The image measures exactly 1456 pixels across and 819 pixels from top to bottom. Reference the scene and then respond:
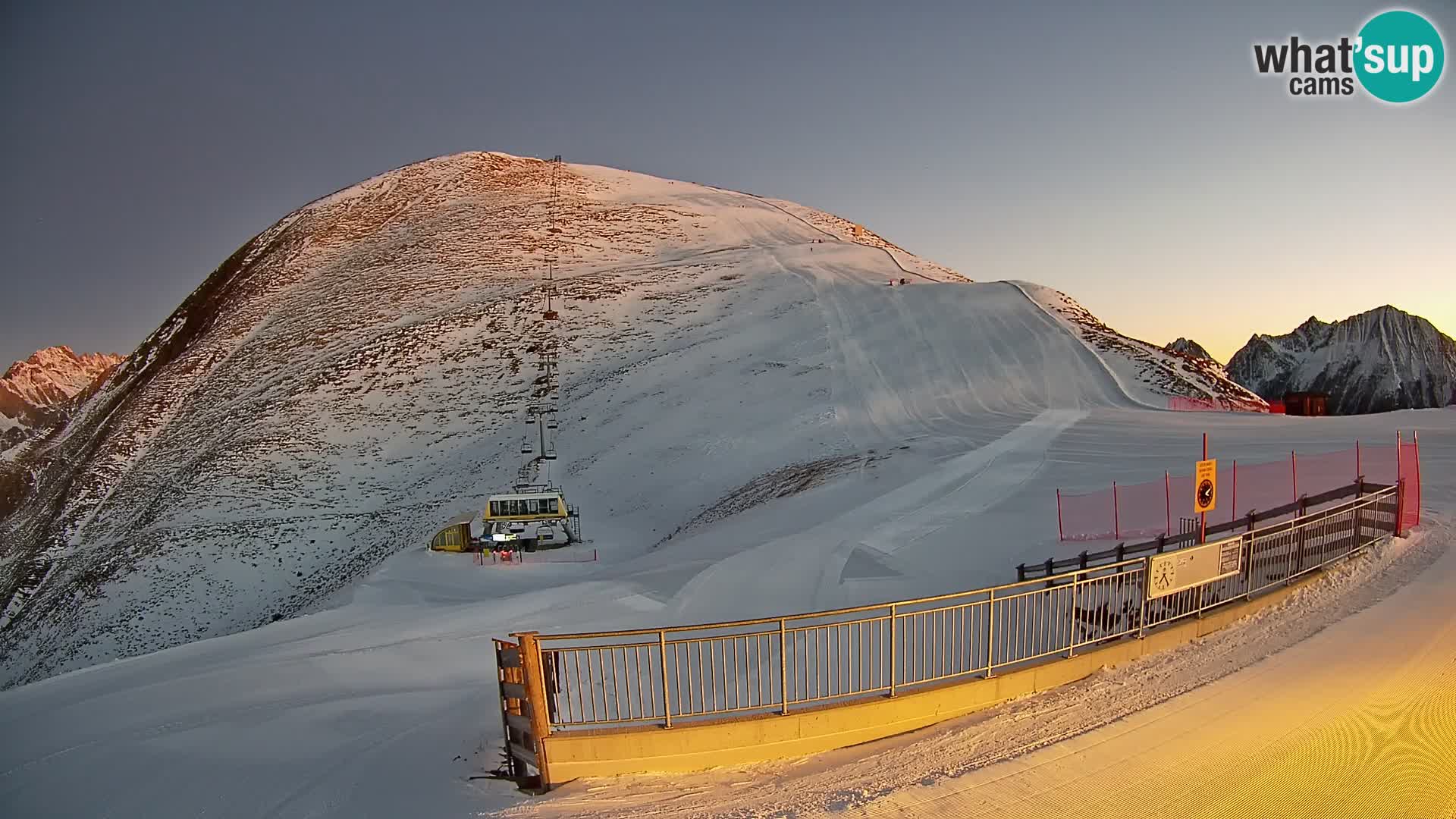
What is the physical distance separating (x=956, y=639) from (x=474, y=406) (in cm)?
4078

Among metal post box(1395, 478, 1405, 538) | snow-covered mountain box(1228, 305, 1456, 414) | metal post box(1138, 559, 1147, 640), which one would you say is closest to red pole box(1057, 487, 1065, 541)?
metal post box(1395, 478, 1405, 538)

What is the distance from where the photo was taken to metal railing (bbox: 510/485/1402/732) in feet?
27.3

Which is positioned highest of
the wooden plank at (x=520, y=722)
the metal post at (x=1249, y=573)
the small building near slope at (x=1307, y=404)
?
the small building near slope at (x=1307, y=404)

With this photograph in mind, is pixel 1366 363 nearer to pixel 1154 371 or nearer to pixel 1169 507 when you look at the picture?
pixel 1154 371

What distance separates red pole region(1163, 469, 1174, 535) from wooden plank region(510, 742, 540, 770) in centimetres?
1439

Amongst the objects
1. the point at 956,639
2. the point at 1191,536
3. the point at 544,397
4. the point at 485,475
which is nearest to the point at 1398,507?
the point at 1191,536

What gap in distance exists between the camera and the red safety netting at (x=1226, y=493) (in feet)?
59.4

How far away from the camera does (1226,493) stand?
19.7 metres

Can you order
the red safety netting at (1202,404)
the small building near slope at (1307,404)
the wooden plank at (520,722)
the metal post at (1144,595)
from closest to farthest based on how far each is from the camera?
the wooden plank at (520,722), the metal post at (1144,595), the red safety netting at (1202,404), the small building near slope at (1307,404)

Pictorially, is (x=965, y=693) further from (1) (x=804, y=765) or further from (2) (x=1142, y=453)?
(2) (x=1142, y=453)

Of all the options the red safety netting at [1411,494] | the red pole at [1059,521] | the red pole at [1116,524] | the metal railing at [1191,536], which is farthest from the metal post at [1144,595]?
the red pole at [1059,521]

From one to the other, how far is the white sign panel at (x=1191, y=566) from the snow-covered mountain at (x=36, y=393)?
17.1 m

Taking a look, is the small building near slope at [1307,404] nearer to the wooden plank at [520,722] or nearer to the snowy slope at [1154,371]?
the snowy slope at [1154,371]

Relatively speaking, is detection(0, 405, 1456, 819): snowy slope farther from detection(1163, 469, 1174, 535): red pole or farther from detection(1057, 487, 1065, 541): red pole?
detection(1163, 469, 1174, 535): red pole
